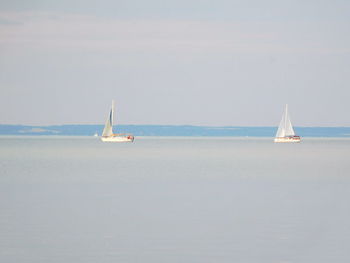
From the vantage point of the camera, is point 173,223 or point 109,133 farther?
point 109,133

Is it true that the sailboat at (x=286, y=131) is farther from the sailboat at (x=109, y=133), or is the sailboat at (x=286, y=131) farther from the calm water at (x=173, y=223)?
the calm water at (x=173, y=223)

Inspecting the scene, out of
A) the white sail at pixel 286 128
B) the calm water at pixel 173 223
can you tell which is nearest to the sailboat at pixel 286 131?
the white sail at pixel 286 128

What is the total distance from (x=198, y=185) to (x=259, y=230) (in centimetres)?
1907

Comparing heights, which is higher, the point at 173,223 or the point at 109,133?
the point at 109,133

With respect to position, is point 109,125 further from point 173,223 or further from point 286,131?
point 173,223

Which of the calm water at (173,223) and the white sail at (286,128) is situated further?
the white sail at (286,128)

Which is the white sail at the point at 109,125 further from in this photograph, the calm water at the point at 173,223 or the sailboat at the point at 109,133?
the calm water at the point at 173,223

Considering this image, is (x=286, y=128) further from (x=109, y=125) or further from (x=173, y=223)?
(x=173, y=223)

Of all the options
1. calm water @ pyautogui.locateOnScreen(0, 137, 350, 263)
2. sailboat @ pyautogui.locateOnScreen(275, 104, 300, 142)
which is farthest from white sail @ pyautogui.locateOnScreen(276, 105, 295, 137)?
calm water @ pyautogui.locateOnScreen(0, 137, 350, 263)

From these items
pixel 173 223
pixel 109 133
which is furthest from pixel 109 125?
pixel 173 223

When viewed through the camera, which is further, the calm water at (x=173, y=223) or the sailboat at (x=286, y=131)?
the sailboat at (x=286, y=131)

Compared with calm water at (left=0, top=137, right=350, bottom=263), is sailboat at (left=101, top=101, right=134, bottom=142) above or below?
above

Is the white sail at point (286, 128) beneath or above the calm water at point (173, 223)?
above

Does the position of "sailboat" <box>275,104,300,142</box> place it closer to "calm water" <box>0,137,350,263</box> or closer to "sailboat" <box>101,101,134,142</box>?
"sailboat" <box>101,101,134,142</box>
